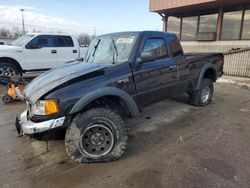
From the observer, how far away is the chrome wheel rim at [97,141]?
2941mm

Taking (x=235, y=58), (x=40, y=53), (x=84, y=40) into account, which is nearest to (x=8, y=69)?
(x=40, y=53)

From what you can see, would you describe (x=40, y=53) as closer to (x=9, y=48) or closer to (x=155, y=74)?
(x=9, y=48)

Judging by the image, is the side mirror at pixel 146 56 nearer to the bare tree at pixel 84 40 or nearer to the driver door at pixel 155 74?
the driver door at pixel 155 74

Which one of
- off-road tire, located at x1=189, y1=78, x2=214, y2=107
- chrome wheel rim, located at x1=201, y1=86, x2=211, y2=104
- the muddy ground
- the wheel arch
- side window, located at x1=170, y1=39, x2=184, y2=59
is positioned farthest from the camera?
the wheel arch

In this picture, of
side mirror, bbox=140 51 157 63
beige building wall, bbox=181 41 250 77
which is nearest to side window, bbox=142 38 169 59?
side mirror, bbox=140 51 157 63

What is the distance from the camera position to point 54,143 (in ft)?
11.8

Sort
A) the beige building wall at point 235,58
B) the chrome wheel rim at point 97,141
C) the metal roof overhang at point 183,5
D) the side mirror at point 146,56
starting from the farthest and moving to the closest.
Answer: the metal roof overhang at point 183,5 < the beige building wall at point 235,58 < the side mirror at point 146,56 < the chrome wheel rim at point 97,141

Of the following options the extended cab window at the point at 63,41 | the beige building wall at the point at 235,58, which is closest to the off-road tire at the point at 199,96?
the beige building wall at the point at 235,58

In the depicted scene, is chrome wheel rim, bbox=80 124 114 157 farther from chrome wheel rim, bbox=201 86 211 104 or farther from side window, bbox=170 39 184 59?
chrome wheel rim, bbox=201 86 211 104

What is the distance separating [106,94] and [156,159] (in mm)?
1215

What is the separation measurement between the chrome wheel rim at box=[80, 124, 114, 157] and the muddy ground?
7.5 inches

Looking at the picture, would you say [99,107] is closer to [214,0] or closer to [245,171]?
[245,171]

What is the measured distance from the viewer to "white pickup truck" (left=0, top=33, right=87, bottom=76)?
7852 millimetres

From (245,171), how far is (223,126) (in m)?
1.61
